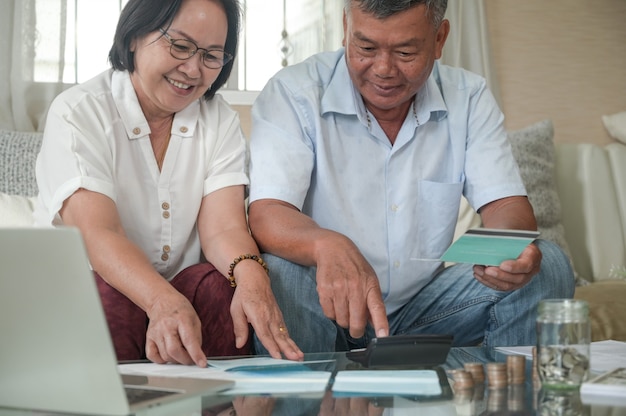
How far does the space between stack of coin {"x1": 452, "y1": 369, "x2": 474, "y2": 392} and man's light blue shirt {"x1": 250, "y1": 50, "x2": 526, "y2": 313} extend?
75 cm

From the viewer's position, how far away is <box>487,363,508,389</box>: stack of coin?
3.39 ft

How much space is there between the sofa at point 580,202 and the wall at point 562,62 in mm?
252

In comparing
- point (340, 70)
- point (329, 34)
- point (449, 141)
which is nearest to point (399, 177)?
point (449, 141)

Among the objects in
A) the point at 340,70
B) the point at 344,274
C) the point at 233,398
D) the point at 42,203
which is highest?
the point at 340,70

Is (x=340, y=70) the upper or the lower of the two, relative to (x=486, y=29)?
lower

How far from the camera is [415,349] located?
114 cm

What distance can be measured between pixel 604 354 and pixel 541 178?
140cm

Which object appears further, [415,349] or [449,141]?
[449,141]

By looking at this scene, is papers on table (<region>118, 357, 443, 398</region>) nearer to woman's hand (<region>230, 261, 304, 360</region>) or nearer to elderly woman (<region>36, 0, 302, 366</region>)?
woman's hand (<region>230, 261, 304, 360</region>)

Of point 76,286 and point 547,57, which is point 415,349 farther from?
point 547,57

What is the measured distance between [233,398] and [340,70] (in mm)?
1052

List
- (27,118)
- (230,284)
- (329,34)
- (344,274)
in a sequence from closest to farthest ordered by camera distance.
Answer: (344,274) → (230,284) → (27,118) → (329,34)

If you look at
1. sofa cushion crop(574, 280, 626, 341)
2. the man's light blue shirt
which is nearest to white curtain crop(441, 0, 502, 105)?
sofa cushion crop(574, 280, 626, 341)

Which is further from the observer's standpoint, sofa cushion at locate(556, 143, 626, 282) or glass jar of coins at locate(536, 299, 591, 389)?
sofa cushion at locate(556, 143, 626, 282)
